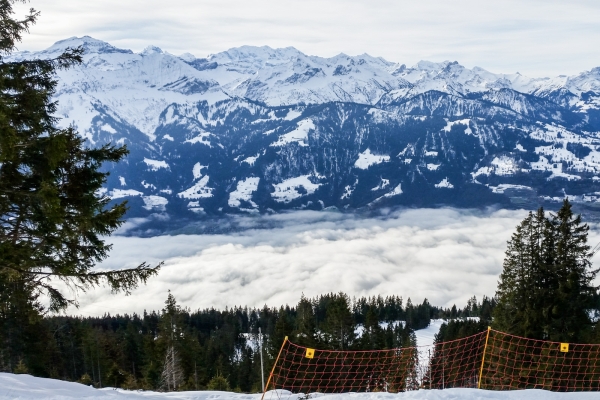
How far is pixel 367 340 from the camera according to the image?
141 feet

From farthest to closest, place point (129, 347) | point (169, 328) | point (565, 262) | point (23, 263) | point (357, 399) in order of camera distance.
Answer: point (129, 347) < point (169, 328) < point (565, 262) < point (23, 263) < point (357, 399)

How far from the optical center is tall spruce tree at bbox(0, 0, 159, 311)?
1230 cm

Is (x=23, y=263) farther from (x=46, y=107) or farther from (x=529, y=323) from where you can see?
(x=529, y=323)

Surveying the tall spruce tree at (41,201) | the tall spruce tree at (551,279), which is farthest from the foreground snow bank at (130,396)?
the tall spruce tree at (551,279)

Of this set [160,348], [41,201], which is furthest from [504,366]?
[160,348]

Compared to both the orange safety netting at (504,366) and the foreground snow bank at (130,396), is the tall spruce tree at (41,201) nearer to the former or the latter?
the foreground snow bank at (130,396)

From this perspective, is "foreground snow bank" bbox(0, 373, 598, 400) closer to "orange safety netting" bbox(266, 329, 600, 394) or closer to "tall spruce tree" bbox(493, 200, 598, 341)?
"orange safety netting" bbox(266, 329, 600, 394)

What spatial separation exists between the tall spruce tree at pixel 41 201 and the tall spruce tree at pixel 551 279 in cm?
1950

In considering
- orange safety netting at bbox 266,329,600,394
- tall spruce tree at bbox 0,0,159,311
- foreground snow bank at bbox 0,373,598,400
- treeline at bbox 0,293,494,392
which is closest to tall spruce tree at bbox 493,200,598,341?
orange safety netting at bbox 266,329,600,394

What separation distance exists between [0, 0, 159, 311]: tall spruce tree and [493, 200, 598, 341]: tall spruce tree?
19.5 m

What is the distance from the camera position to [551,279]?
25359 millimetres

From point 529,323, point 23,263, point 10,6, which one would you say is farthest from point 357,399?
point 529,323

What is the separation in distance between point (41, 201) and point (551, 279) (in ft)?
77.1

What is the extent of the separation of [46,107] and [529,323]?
23.4 metres
